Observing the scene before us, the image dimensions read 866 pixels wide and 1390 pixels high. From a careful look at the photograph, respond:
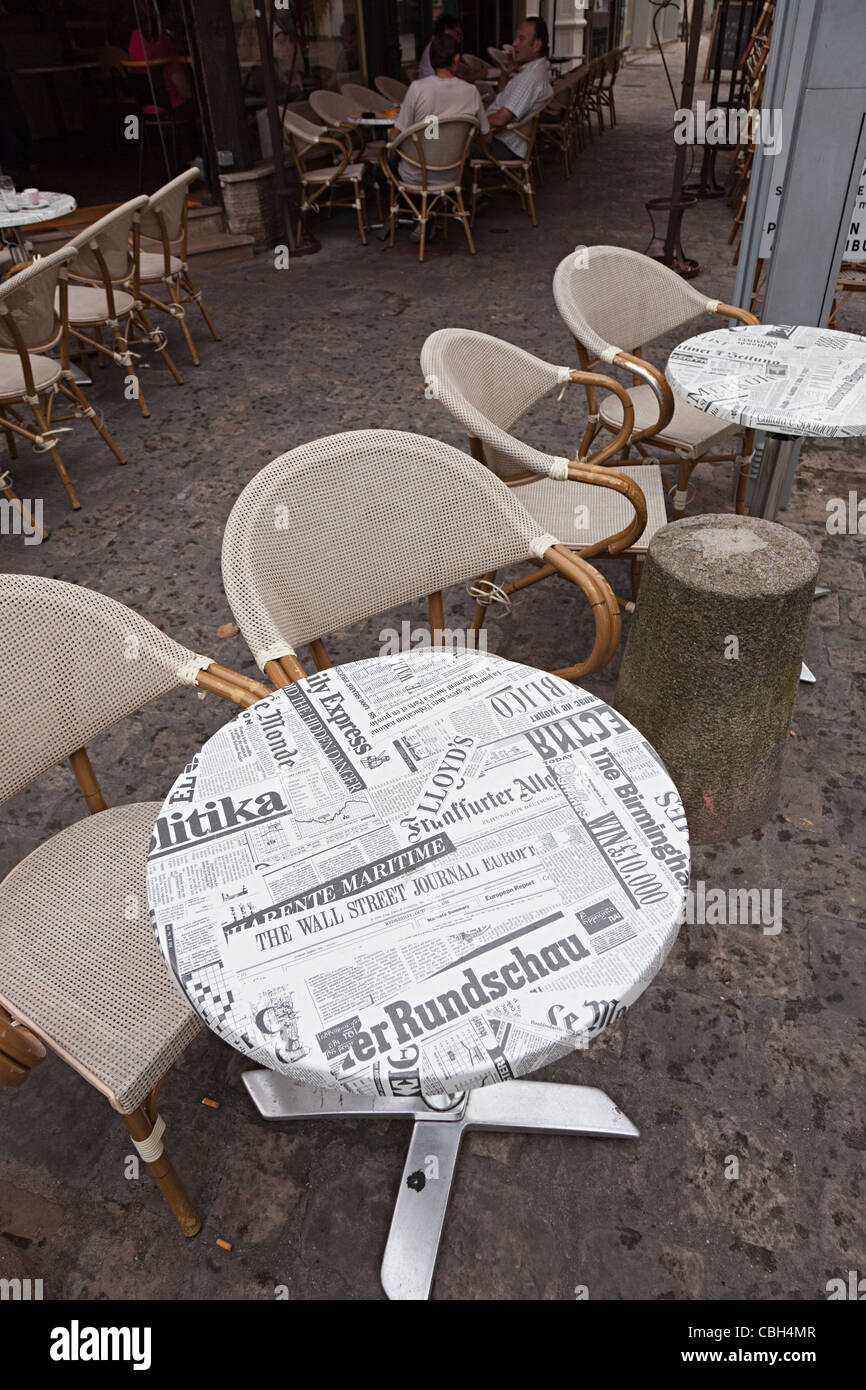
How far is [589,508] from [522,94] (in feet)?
20.1

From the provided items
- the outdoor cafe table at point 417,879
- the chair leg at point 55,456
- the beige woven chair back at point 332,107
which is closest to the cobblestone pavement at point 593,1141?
the outdoor cafe table at point 417,879

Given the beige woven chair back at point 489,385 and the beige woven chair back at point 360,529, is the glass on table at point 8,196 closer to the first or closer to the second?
the beige woven chair back at point 489,385

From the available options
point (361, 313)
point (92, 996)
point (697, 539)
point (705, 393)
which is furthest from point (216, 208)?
point (92, 996)

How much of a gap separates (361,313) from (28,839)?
4.77m

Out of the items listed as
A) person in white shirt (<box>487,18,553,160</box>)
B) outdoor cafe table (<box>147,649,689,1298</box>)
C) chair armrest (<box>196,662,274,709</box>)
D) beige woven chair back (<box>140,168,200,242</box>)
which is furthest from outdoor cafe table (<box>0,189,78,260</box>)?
outdoor cafe table (<box>147,649,689,1298</box>)

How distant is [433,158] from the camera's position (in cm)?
625

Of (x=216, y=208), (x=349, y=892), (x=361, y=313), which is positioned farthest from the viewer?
(x=216, y=208)

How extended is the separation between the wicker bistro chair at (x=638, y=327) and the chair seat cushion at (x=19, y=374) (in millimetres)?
2299

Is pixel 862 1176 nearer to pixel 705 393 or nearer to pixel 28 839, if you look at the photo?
pixel 705 393

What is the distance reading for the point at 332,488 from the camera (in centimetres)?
187

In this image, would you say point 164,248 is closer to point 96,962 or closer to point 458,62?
point 96,962

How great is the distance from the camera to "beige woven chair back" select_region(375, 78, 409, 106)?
8484 millimetres

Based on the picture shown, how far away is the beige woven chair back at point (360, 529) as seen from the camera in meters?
1.80

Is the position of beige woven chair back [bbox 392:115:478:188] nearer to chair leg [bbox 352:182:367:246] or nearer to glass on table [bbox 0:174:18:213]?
chair leg [bbox 352:182:367:246]
